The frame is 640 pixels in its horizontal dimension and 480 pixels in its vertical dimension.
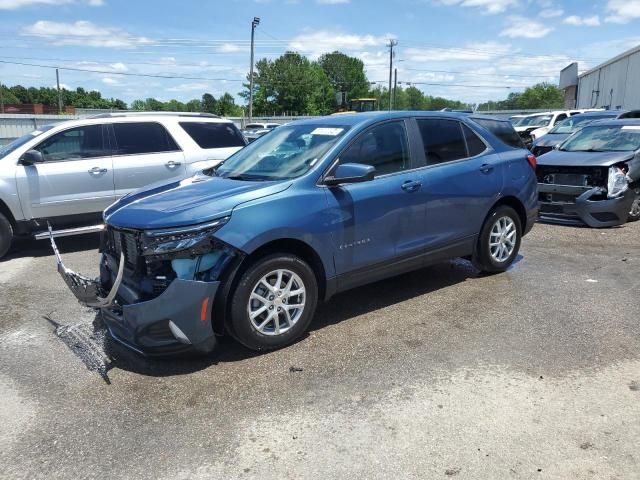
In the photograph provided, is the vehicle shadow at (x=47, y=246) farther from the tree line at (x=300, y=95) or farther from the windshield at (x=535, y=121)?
the tree line at (x=300, y=95)

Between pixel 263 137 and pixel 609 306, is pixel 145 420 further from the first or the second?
pixel 609 306

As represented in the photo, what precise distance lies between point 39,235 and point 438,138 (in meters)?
5.13

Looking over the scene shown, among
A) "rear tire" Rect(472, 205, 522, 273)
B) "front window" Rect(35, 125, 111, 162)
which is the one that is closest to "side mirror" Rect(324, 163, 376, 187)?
"rear tire" Rect(472, 205, 522, 273)

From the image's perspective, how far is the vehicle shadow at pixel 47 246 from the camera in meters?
7.62

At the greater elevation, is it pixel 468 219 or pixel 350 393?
pixel 468 219

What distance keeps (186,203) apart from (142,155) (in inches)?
171

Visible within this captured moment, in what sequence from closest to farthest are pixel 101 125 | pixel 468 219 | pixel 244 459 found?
pixel 244 459 < pixel 468 219 < pixel 101 125

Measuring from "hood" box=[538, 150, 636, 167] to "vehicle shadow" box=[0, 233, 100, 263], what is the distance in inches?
288

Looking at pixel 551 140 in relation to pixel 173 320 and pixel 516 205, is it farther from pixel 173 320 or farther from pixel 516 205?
pixel 173 320

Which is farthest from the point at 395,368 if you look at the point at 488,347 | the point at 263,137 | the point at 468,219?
the point at 263,137

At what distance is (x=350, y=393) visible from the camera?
3.56m

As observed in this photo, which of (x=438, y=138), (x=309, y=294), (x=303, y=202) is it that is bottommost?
(x=309, y=294)

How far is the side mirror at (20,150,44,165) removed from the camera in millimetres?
7164

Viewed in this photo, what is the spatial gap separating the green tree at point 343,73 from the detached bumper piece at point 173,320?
114 meters
